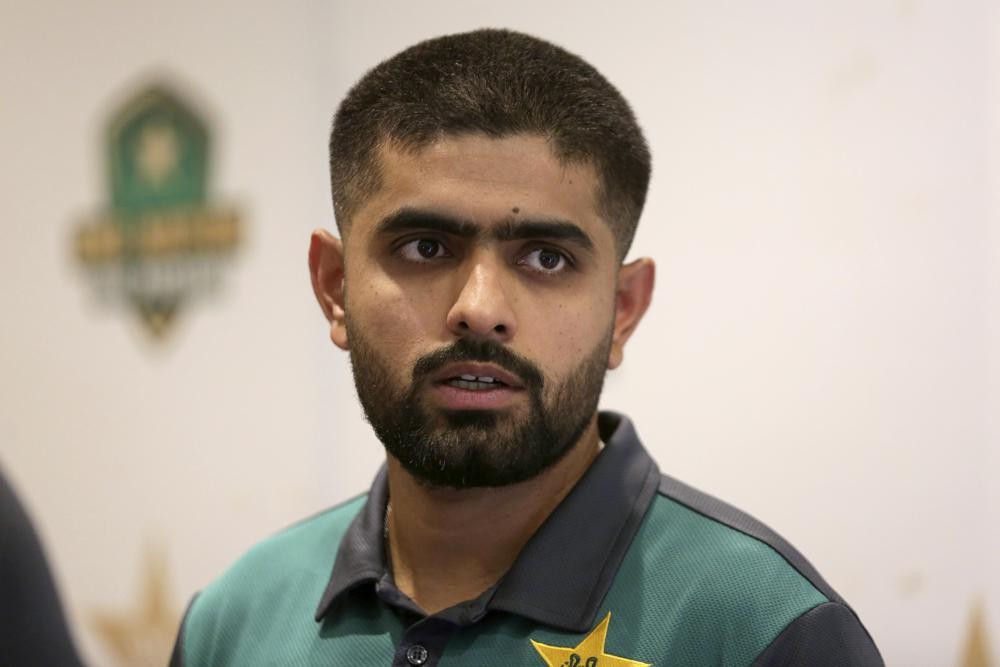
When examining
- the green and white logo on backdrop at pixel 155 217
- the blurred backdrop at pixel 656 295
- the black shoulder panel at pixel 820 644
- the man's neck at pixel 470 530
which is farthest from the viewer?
the green and white logo on backdrop at pixel 155 217

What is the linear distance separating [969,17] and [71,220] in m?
1.63

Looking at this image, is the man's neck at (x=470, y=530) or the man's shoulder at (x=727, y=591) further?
the man's neck at (x=470, y=530)

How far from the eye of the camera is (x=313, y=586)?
55.4 inches

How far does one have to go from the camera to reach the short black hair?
1238mm

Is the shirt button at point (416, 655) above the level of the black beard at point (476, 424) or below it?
below

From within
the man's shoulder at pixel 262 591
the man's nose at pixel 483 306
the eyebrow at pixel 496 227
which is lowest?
the man's shoulder at pixel 262 591

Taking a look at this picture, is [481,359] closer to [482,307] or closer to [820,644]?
[482,307]

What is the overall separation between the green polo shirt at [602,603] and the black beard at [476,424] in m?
0.10

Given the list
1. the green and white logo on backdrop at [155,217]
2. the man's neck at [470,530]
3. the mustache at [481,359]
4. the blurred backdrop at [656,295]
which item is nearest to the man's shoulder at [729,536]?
the man's neck at [470,530]

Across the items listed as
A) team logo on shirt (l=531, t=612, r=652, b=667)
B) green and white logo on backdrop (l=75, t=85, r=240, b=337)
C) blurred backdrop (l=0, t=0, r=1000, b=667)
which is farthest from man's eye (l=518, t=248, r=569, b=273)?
green and white logo on backdrop (l=75, t=85, r=240, b=337)

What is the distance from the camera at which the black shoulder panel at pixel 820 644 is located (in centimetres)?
115

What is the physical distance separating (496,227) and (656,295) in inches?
26.2

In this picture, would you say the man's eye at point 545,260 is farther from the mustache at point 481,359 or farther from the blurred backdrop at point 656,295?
the blurred backdrop at point 656,295

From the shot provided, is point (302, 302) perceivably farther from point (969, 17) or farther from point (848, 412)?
point (969, 17)
